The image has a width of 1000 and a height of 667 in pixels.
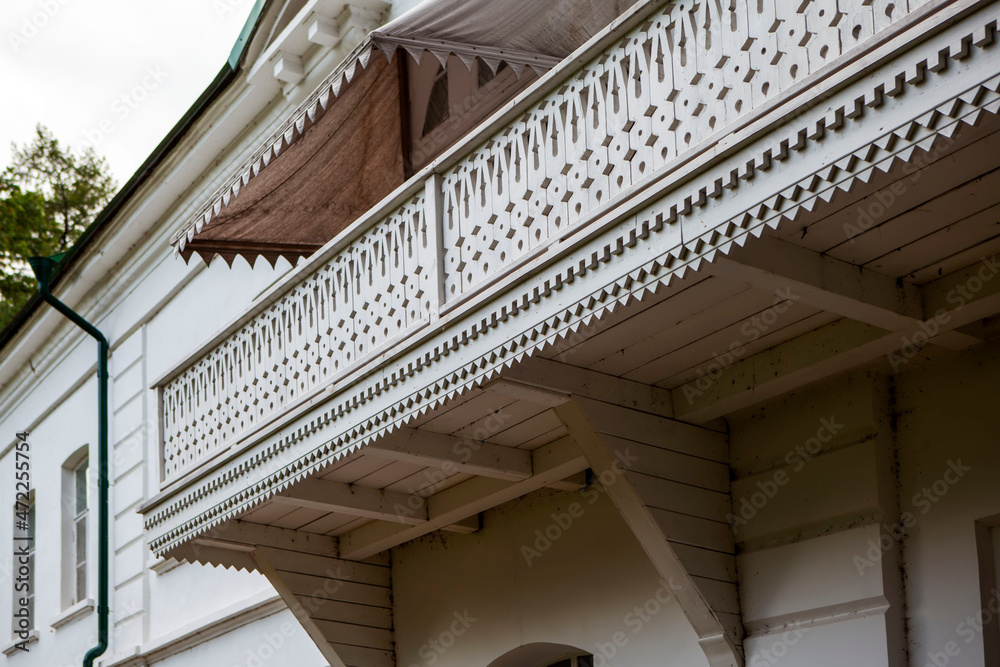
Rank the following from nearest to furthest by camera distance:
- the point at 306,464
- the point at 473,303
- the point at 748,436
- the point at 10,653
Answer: the point at 473,303
the point at 748,436
the point at 306,464
the point at 10,653

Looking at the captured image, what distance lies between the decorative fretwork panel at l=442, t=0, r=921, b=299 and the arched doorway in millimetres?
2739

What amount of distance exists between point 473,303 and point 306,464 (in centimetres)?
184

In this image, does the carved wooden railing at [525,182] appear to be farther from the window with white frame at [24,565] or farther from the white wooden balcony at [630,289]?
the window with white frame at [24,565]

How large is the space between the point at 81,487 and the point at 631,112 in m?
12.3

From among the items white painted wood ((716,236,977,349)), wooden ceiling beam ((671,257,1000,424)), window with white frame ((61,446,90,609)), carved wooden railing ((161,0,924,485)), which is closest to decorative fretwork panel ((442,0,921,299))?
carved wooden railing ((161,0,924,485))

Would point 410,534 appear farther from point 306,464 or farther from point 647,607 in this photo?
point 647,607

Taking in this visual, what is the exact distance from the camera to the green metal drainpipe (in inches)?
560

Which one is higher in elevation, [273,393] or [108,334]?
[108,334]

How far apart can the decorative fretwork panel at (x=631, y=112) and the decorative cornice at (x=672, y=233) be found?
228mm

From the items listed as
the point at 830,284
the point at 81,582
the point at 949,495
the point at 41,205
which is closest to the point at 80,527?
the point at 81,582

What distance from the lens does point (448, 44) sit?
7.59 meters

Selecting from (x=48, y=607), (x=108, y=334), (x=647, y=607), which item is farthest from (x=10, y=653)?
(x=647, y=607)

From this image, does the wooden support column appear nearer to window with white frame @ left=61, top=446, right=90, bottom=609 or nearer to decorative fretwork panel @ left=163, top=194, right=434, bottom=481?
decorative fretwork panel @ left=163, top=194, right=434, bottom=481

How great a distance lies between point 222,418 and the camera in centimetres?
880
